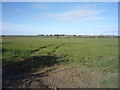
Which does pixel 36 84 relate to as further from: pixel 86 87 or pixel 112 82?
pixel 112 82

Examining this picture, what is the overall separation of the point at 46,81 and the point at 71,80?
0.91m

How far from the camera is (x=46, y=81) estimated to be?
407cm

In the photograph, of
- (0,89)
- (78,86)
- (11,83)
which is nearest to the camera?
(0,89)

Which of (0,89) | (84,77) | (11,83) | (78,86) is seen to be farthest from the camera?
(84,77)

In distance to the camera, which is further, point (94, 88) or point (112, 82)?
point (112, 82)

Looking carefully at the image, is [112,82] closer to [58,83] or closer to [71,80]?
[71,80]

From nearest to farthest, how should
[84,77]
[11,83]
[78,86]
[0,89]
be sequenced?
[0,89] → [78,86] → [11,83] → [84,77]

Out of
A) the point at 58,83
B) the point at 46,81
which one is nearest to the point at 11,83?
the point at 46,81

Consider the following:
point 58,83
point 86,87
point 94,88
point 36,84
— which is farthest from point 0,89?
point 94,88

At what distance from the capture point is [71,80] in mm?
4152

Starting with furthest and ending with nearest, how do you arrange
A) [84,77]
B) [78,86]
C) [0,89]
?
[84,77]
[78,86]
[0,89]

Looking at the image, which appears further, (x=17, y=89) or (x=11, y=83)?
(x=11, y=83)

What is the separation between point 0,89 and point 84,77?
2.94m

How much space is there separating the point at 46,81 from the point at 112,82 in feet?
7.52
